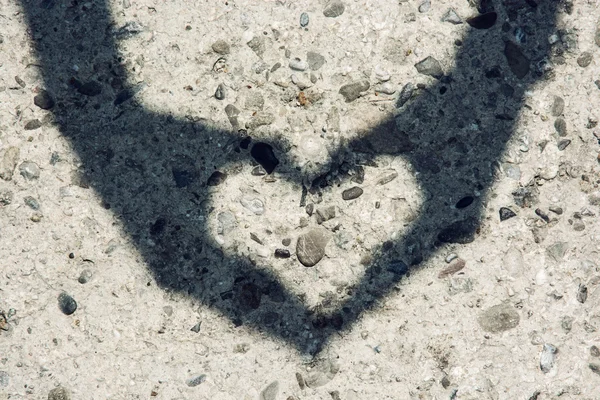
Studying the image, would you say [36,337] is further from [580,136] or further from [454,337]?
[580,136]

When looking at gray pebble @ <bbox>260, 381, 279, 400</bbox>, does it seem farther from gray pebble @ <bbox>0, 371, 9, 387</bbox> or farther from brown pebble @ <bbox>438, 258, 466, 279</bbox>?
gray pebble @ <bbox>0, 371, 9, 387</bbox>

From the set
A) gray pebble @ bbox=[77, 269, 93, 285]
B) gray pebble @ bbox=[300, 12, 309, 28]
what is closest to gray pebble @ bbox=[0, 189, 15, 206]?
gray pebble @ bbox=[77, 269, 93, 285]

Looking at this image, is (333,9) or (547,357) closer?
(547,357)

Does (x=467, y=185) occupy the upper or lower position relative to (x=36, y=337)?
upper

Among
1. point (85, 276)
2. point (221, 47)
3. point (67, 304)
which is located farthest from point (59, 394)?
point (221, 47)

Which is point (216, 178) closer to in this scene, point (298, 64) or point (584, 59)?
point (298, 64)

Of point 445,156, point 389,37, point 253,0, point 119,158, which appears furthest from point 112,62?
point 445,156

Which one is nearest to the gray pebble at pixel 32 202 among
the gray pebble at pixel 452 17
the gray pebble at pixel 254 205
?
the gray pebble at pixel 254 205

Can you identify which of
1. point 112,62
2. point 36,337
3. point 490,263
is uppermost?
point 112,62
